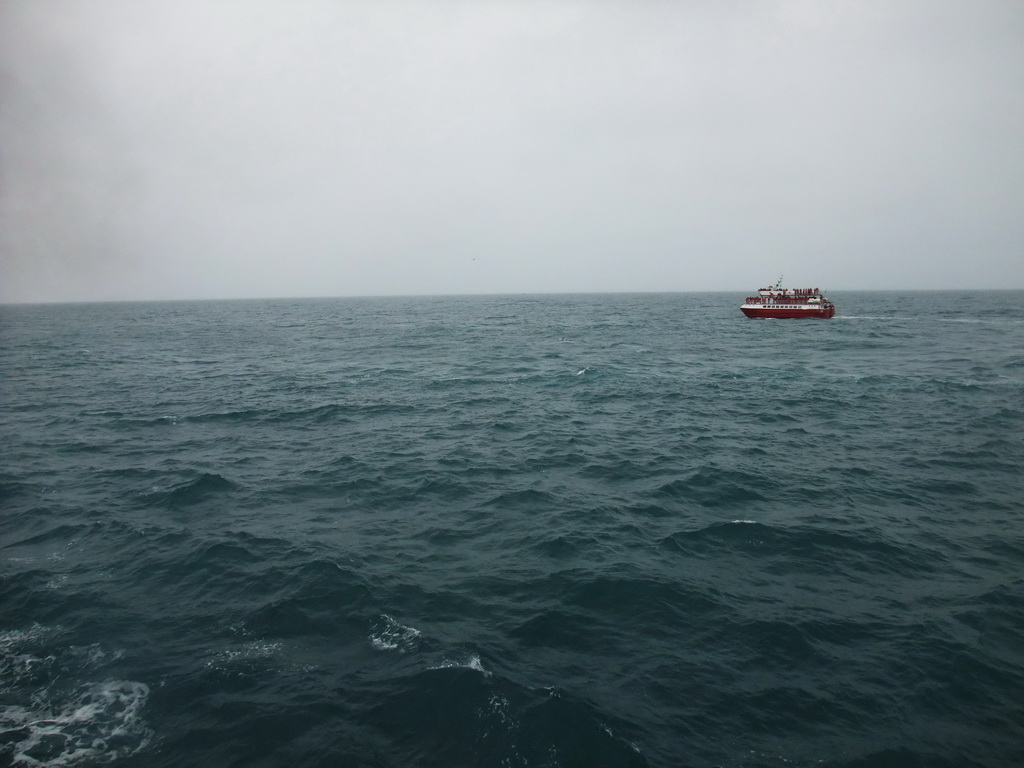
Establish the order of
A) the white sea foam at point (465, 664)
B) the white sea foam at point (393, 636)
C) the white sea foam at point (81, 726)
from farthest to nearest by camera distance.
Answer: the white sea foam at point (393, 636) → the white sea foam at point (465, 664) → the white sea foam at point (81, 726)

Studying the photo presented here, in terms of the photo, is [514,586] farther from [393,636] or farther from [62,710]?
[62,710]

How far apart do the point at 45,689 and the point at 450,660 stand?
942 centimetres

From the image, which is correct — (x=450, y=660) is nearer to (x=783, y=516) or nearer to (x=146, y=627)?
(x=146, y=627)

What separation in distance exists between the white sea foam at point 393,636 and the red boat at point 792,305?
10121 cm

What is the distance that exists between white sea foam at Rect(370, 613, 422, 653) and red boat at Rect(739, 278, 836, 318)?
101205mm

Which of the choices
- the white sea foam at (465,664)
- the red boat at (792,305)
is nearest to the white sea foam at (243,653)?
the white sea foam at (465,664)

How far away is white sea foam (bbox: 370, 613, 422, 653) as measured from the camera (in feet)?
44.6

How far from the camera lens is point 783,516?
2080cm

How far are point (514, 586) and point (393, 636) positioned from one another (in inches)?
157

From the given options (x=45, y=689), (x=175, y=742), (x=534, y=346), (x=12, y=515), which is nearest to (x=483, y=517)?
(x=175, y=742)

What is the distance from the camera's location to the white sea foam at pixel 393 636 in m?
13.6

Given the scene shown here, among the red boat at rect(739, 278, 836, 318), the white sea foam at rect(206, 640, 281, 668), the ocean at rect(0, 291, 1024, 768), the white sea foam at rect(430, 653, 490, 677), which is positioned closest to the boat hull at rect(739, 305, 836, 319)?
the red boat at rect(739, 278, 836, 318)

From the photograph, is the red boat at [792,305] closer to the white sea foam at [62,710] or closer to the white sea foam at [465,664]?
the white sea foam at [465,664]

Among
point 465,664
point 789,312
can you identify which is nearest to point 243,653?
point 465,664
